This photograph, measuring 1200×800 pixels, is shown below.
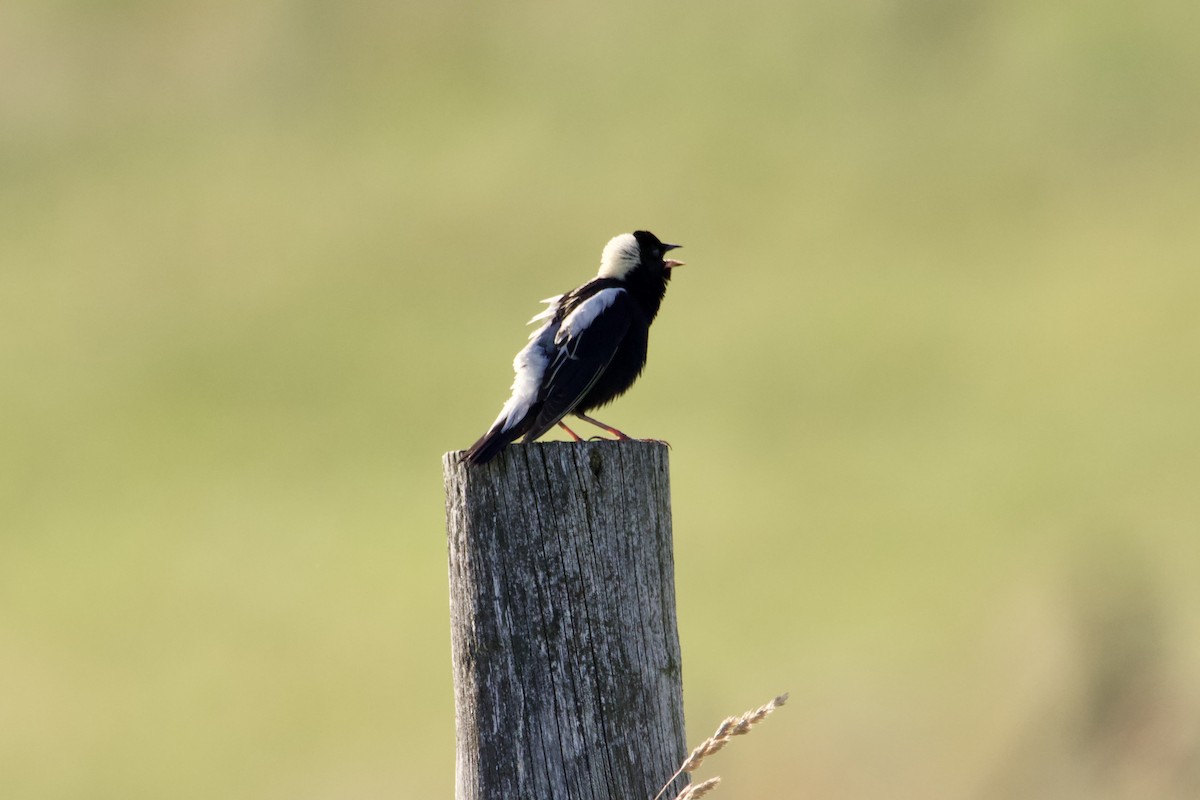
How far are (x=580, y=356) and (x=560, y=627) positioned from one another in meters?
1.99

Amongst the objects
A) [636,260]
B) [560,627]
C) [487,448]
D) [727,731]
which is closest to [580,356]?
[636,260]

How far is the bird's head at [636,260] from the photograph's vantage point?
610cm

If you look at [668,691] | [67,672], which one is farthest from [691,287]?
[668,691]

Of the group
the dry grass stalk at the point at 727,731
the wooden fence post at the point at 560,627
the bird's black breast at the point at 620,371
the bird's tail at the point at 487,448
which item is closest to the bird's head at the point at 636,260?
the bird's black breast at the point at 620,371

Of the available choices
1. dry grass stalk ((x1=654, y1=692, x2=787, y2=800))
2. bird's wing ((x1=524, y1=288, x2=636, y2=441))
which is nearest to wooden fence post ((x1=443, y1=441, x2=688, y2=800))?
dry grass stalk ((x1=654, y1=692, x2=787, y2=800))

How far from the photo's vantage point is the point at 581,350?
5.10 m

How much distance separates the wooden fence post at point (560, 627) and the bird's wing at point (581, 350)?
4.33 feet

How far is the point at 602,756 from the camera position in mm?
3197

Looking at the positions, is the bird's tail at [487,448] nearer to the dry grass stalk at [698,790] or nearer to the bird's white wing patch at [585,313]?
the dry grass stalk at [698,790]

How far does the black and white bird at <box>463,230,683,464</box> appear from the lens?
15.5ft

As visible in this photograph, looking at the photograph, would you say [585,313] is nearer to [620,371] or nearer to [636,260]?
[620,371]

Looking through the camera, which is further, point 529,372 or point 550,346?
point 550,346

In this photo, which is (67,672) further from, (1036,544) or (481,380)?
(1036,544)

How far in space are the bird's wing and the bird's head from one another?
60 cm
